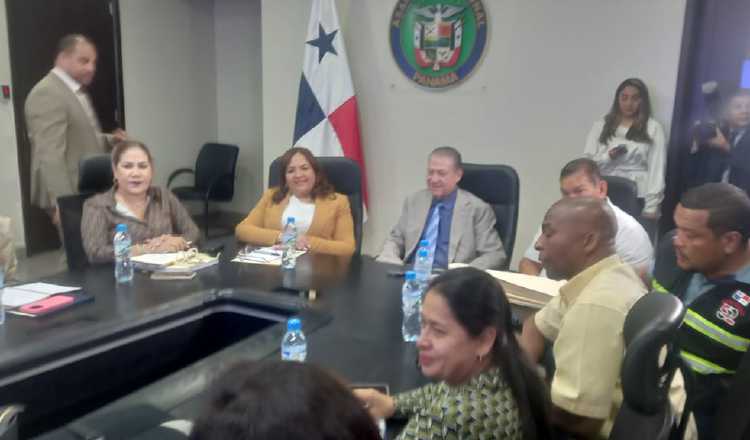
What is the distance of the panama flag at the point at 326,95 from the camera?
437 centimetres

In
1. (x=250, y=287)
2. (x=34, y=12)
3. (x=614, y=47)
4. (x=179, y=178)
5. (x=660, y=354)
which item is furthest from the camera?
(x=179, y=178)

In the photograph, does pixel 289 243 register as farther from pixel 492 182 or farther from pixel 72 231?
pixel 492 182

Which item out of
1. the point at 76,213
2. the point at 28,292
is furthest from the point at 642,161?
the point at 28,292

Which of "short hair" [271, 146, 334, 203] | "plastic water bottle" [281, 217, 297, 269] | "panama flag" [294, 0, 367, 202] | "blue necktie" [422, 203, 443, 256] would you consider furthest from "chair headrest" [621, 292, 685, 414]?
"panama flag" [294, 0, 367, 202]

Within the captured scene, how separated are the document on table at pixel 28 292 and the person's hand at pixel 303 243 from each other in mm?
947

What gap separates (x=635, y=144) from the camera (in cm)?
354

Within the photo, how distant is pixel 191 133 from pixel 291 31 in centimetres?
186

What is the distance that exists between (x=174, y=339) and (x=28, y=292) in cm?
47

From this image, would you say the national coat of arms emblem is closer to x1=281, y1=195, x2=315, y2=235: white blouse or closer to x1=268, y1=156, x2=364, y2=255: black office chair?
x1=268, y1=156, x2=364, y2=255: black office chair

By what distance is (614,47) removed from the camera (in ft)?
12.0

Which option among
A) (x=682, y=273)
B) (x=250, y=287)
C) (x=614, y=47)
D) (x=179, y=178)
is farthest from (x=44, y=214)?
(x=682, y=273)

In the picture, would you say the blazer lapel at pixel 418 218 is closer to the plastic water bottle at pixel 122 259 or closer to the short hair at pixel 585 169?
the short hair at pixel 585 169

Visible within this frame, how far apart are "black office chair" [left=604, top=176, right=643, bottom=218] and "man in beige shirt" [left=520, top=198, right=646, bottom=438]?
138 centimetres

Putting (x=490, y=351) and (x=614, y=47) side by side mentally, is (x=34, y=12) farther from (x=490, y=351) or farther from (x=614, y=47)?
(x=490, y=351)
